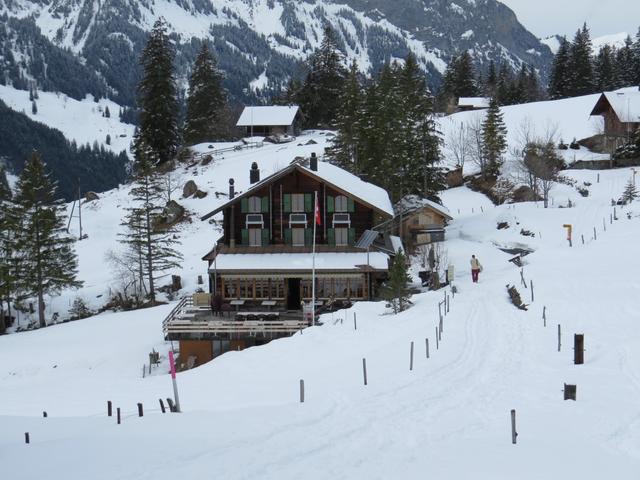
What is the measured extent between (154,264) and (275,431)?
4021 cm

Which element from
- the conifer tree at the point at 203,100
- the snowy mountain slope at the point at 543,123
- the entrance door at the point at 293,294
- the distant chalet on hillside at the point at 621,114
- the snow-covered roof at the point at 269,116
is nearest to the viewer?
the entrance door at the point at 293,294

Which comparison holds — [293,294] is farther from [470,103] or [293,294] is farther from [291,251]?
[470,103]

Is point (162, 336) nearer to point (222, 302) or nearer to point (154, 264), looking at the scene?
point (222, 302)

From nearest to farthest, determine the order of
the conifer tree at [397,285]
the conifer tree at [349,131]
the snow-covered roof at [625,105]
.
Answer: the conifer tree at [397,285]
the conifer tree at [349,131]
the snow-covered roof at [625,105]

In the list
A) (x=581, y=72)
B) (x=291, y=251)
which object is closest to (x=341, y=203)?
(x=291, y=251)

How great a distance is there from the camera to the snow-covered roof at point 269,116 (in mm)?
88062

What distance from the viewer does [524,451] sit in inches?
496

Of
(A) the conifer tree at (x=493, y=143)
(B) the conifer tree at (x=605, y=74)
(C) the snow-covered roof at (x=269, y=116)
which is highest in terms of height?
(B) the conifer tree at (x=605, y=74)

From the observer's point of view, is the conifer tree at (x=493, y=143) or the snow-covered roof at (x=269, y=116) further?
the snow-covered roof at (x=269, y=116)

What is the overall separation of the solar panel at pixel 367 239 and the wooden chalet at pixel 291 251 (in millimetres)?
93

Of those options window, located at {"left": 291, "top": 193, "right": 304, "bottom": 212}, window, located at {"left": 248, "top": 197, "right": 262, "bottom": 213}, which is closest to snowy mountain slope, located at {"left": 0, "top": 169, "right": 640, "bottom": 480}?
window, located at {"left": 291, "top": 193, "right": 304, "bottom": 212}

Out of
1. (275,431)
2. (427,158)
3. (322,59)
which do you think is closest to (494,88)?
(322,59)

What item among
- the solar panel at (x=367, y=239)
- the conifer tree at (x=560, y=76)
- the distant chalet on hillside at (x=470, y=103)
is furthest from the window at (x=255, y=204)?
the conifer tree at (x=560, y=76)

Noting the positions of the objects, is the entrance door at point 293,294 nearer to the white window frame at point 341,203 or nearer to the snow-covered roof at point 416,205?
the white window frame at point 341,203
